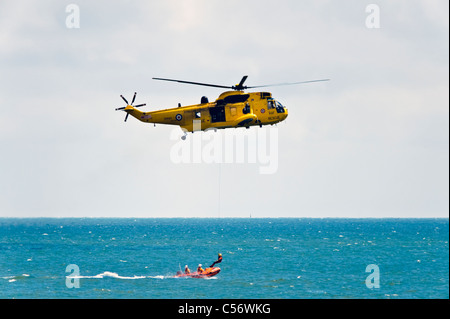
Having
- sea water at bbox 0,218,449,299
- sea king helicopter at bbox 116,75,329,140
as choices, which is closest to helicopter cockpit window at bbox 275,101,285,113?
sea king helicopter at bbox 116,75,329,140

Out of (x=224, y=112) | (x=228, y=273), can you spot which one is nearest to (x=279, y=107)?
(x=224, y=112)

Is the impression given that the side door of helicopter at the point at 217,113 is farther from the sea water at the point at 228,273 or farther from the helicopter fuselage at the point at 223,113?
the sea water at the point at 228,273

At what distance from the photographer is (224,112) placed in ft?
155

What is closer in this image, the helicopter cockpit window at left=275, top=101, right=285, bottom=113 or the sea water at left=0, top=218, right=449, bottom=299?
the helicopter cockpit window at left=275, top=101, right=285, bottom=113

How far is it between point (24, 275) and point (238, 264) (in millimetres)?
29554

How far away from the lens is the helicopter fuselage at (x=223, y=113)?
1826 inches

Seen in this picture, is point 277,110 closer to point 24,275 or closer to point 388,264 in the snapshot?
point 24,275

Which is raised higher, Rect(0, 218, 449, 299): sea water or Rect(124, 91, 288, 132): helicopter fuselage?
Rect(124, 91, 288, 132): helicopter fuselage

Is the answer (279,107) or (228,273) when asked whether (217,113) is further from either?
(228,273)

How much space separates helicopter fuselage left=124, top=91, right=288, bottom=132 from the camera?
46.4 m

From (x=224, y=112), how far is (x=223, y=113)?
0.11m

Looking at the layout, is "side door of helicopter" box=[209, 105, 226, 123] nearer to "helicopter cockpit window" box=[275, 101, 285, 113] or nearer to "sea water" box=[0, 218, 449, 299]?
"helicopter cockpit window" box=[275, 101, 285, 113]

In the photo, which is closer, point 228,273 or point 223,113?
point 223,113
